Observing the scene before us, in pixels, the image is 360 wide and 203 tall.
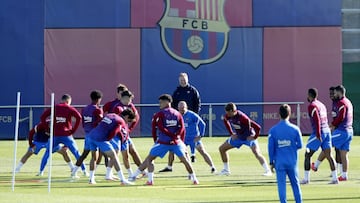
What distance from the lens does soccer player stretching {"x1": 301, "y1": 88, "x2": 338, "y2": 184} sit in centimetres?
2245

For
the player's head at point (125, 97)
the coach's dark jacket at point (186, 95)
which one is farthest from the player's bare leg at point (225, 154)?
the player's head at point (125, 97)

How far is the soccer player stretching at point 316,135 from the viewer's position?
884 inches

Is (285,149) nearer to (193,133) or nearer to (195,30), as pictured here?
(193,133)

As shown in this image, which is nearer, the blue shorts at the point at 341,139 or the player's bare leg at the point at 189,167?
the player's bare leg at the point at 189,167

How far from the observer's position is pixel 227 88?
44688 millimetres

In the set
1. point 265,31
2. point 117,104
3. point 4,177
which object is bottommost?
point 4,177

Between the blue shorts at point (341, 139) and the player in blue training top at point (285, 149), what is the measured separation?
6.80 meters

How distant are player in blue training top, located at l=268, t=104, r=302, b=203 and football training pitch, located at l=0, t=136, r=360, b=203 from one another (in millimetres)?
1962

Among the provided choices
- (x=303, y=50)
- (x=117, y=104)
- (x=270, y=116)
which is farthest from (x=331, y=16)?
(x=117, y=104)

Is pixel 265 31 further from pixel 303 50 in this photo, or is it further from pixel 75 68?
pixel 75 68

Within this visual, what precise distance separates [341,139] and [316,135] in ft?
5.34

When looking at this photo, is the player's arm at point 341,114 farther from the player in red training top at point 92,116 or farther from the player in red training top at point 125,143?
the player in red training top at point 92,116

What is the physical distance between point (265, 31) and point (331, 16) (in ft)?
9.15

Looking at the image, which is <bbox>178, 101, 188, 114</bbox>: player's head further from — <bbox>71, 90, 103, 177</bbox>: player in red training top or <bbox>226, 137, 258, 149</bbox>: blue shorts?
<bbox>71, 90, 103, 177</bbox>: player in red training top
